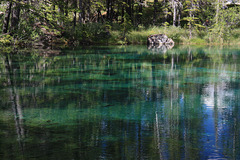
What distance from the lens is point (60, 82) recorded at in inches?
413

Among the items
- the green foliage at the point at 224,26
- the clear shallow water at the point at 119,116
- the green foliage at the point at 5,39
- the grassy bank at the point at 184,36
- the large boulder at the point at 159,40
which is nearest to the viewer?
the clear shallow water at the point at 119,116

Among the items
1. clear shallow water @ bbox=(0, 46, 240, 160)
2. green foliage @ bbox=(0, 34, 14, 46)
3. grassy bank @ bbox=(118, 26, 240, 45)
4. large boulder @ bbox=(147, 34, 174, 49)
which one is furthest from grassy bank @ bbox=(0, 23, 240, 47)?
clear shallow water @ bbox=(0, 46, 240, 160)

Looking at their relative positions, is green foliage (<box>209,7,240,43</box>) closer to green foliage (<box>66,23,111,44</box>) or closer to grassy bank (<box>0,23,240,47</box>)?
grassy bank (<box>0,23,240,47</box>)

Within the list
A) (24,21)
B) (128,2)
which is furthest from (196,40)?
(24,21)

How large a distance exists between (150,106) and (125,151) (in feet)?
9.44

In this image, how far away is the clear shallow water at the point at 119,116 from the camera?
4.64 meters

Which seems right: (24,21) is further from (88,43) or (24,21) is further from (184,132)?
(184,132)

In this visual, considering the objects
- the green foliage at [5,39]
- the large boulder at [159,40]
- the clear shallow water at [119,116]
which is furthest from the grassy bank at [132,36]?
the clear shallow water at [119,116]

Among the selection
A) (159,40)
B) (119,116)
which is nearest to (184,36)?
(159,40)

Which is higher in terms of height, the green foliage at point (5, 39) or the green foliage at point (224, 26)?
the green foliage at point (224, 26)

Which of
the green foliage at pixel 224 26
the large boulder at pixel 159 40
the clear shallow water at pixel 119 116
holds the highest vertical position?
the green foliage at pixel 224 26

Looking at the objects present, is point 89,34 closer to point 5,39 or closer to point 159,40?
point 159,40

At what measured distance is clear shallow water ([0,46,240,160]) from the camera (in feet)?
15.2

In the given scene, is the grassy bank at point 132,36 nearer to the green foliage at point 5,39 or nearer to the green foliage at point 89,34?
the green foliage at point 89,34
